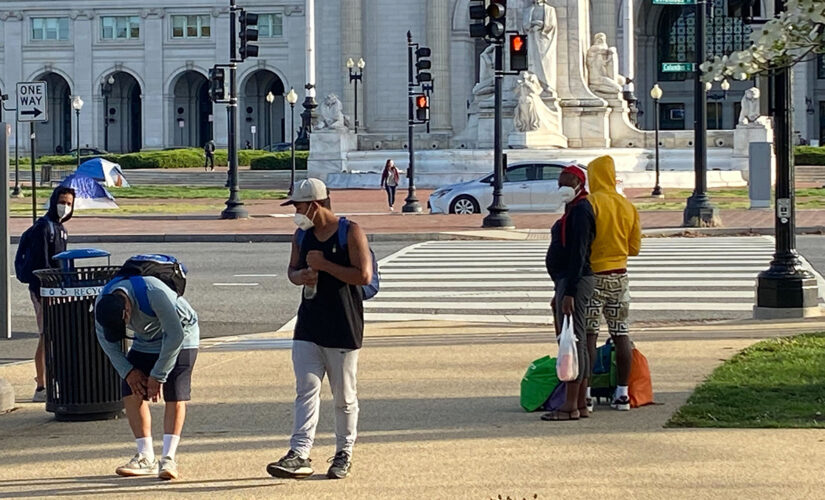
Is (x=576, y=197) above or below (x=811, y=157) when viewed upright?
below

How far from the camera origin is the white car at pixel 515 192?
3876cm

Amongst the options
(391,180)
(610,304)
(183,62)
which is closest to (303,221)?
(610,304)

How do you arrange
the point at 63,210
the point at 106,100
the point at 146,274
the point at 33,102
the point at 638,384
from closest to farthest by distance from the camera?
the point at 146,274
the point at 638,384
the point at 63,210
the point at 33,102
the point at 106,100

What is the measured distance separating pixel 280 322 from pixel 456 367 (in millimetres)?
4951

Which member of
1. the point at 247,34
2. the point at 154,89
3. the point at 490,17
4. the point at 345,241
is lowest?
the point at 345,241

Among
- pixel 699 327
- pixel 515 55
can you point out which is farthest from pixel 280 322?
pixel 515 55

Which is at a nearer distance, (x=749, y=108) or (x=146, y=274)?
(x=146, y=274)

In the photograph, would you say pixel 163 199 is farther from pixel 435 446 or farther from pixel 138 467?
pixel 138 467

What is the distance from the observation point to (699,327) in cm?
1606

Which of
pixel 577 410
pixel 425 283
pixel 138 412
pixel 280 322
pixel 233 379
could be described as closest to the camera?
pixel 138 412

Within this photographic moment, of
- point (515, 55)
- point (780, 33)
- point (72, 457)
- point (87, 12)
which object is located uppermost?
point (87, 12)

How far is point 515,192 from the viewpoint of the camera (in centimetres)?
3903

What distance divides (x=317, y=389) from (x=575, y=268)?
2.40 m

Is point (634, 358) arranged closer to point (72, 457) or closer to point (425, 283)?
point (72, 457)
